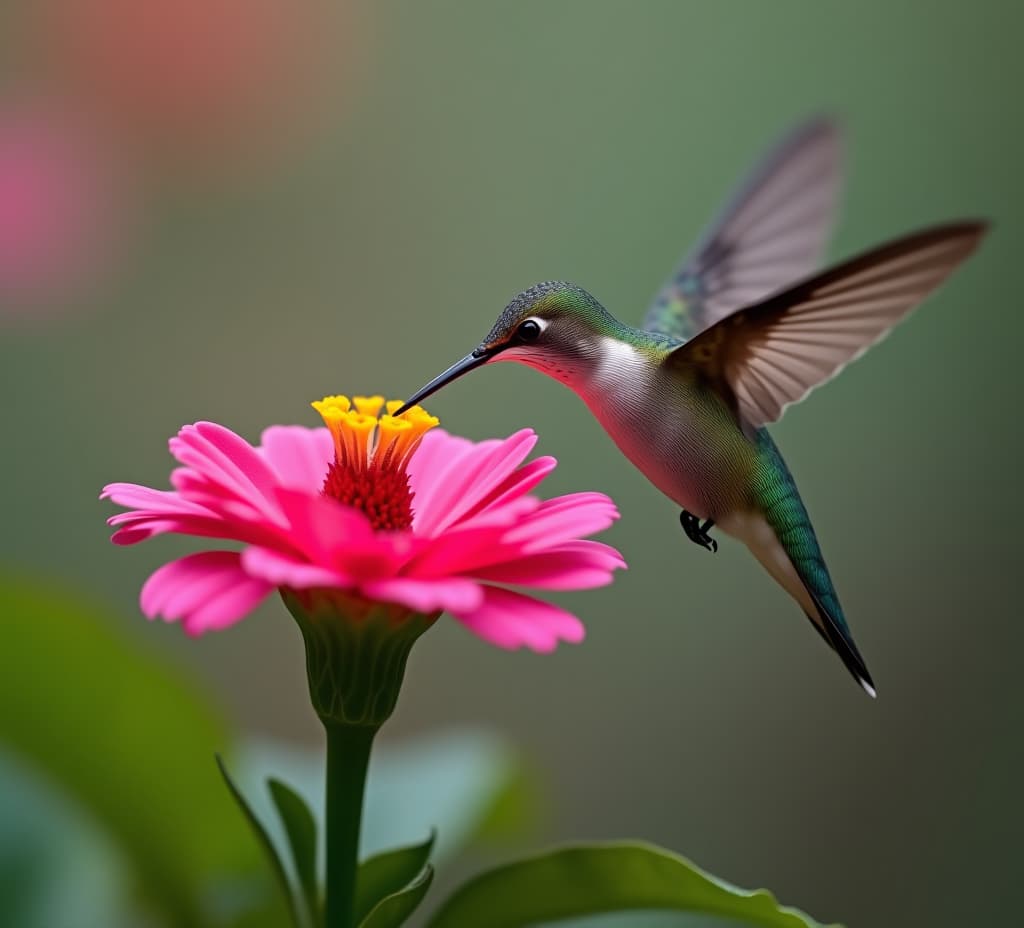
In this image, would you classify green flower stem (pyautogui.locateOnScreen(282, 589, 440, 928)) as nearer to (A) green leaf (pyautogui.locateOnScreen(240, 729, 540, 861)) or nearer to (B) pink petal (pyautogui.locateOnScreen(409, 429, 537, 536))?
(B) pink petal (pyautogui.locateOnScreen(409, 429, 537, 536))

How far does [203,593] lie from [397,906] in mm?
159

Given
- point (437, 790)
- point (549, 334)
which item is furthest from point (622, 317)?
point (549, 334)

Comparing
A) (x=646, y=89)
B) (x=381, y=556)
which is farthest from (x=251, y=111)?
(x=381, y=556)

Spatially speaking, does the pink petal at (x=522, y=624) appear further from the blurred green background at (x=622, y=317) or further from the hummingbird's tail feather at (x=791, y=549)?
the blurred green background at (x=622, y=317)

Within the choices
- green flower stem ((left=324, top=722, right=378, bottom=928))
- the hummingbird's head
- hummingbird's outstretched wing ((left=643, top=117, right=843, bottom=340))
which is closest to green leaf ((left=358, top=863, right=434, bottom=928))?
green flower stem ((left=324, top=722, right=378, bottom=928))

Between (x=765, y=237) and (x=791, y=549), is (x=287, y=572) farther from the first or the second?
(x=765, y=237)

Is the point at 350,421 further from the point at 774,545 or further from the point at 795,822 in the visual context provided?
the point at 795,822

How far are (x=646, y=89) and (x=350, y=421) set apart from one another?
52.8 inches

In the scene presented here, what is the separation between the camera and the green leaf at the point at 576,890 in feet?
1.78

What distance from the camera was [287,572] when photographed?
0.41m

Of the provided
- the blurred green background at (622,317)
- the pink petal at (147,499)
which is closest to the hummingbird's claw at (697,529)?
the pink petal at (147,499)

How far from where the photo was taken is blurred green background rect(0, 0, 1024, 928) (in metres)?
1.68

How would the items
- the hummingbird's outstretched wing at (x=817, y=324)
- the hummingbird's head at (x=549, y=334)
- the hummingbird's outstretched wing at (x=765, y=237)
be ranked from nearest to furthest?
the hummingbird's outstretched wing at (x=817, y=324)
the hummingbird's head at (x=549, y=334)
the hummingbird's outstretched wing at (x=765, y=237)

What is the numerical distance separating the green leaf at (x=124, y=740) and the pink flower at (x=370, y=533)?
0.31 m
